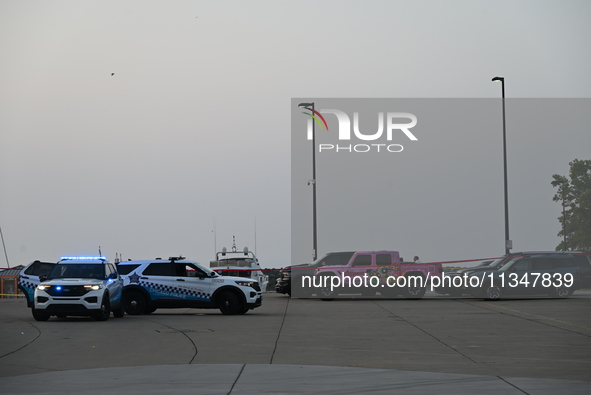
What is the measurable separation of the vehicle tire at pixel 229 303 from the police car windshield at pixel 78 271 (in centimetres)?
385

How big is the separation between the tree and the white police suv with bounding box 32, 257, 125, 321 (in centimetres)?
5702

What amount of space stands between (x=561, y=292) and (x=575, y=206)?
45.4 meters

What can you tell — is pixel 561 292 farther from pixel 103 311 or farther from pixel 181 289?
pixel 103 311

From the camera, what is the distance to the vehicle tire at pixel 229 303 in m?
25.2

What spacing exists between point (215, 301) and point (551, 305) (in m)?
11.8

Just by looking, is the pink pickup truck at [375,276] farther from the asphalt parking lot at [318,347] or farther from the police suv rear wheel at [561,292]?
the asphalt parking lot at [318,347]

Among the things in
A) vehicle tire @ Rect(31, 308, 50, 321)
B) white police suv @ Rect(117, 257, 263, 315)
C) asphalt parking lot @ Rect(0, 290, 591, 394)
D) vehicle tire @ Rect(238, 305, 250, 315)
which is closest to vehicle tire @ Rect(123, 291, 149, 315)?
white police suv @ Rect(117, 257, 263, 315)

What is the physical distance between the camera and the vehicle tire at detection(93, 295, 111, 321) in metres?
22.3

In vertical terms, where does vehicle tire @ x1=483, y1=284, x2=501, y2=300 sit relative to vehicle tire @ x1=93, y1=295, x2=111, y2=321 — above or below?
below

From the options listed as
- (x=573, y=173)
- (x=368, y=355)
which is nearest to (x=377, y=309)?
(x=368, y=355)

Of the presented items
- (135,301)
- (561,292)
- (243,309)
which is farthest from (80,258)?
(561,292)

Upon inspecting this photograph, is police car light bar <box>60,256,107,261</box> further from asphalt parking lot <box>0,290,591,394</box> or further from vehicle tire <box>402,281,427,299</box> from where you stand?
vehicle tire <box>402,281,427,299</box>

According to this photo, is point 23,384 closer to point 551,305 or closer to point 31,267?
point 31,267

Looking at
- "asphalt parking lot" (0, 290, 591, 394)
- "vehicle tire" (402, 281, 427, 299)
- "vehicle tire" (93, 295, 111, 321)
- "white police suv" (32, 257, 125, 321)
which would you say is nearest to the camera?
"asphalt parking lot" (0, 290, 591, 394)
